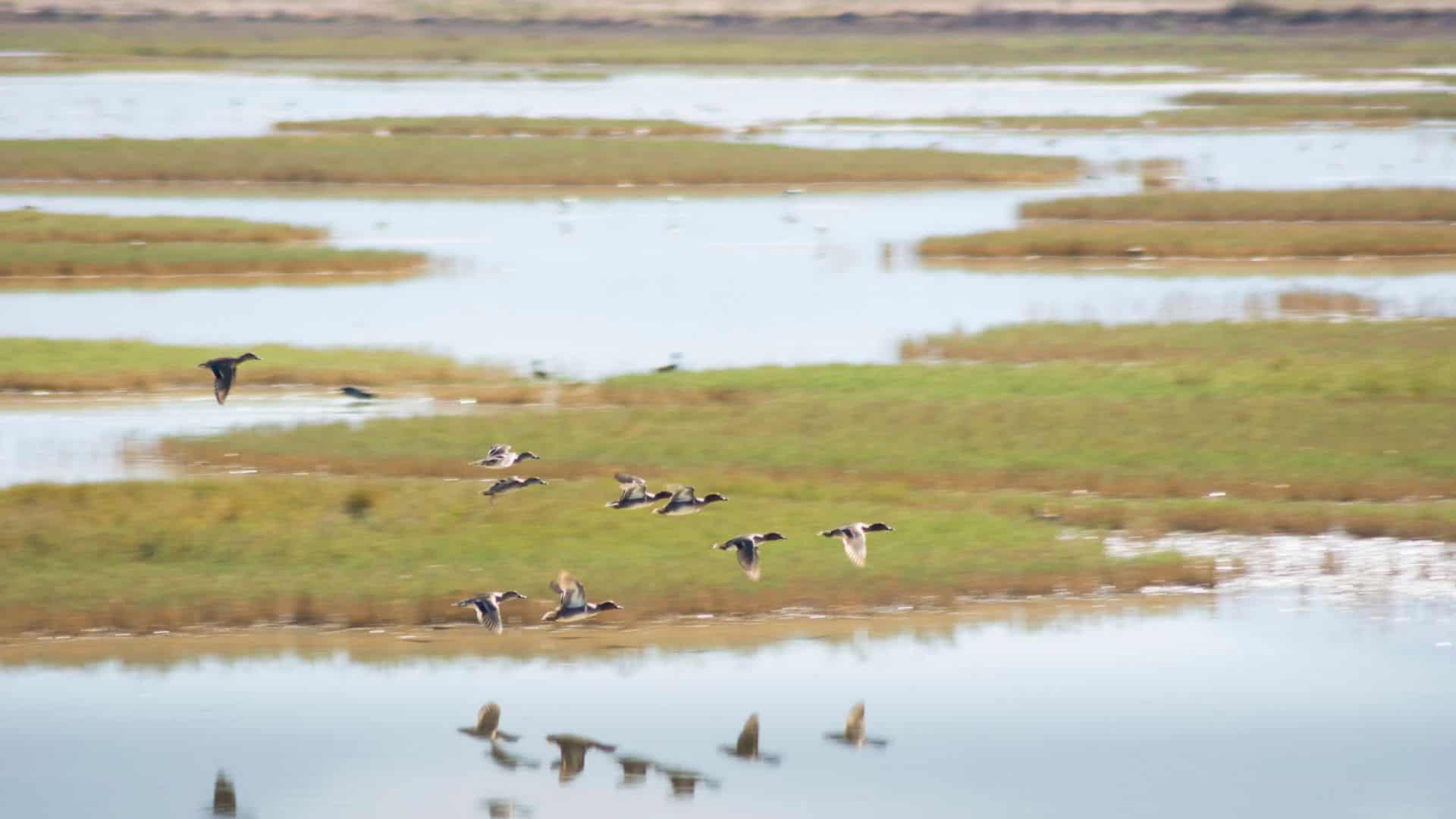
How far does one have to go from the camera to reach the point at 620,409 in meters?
26.4

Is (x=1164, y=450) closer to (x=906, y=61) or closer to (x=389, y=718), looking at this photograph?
(x=389, y=718)

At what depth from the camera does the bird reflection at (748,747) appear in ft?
49.9

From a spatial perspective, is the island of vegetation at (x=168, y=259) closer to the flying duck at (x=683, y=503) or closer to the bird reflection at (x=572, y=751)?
the flying duck at (x=683, y=503)

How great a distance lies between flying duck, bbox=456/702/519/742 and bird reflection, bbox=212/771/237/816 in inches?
73.5

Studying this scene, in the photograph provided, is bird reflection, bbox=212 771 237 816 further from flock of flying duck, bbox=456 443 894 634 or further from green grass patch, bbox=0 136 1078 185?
green grass patch, bbox=0 136 1078 185

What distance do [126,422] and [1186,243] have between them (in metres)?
24.9

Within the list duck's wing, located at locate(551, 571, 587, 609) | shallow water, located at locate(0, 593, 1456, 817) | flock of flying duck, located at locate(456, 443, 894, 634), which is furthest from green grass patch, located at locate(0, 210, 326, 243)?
duck's wing, located at locate(551, 571, 587, 609)

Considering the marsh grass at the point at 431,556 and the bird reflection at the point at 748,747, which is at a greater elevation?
the marsh grass at the point at 431,556

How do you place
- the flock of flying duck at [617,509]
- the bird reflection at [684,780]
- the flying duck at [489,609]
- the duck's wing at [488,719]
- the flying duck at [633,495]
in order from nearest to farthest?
the bird reflection at [684,780], the duck's wing at [488,719], the flying duck at [489,609], the flock of flying duck at [617,509], the flying duck at [633,495]

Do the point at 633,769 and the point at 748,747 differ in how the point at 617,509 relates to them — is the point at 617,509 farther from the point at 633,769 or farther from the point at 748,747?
the point at 633,769

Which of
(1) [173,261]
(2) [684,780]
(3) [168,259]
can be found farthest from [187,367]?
(2) [684,780]

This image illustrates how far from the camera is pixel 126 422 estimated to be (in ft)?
88.4

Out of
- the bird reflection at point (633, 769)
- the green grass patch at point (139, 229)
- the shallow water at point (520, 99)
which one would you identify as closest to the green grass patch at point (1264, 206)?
the green grass patch at point (139, 229)

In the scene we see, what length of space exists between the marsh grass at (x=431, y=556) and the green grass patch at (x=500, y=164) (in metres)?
38.9
